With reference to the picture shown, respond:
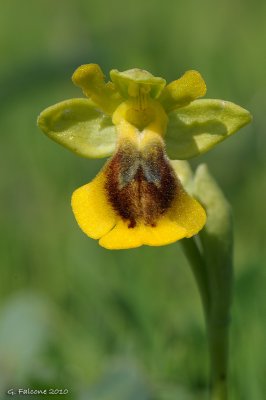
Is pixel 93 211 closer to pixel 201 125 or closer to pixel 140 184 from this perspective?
pixel 140 184

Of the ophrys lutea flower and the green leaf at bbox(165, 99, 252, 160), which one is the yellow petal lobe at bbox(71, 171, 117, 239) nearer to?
the ophrys lutea flower

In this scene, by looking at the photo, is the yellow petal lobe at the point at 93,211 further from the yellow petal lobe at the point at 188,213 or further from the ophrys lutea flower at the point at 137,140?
the yellow petal lobe at the point at 188,213

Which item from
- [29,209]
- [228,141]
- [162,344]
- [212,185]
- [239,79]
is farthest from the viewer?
[239,79]

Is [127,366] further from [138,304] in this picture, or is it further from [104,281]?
[104,281]

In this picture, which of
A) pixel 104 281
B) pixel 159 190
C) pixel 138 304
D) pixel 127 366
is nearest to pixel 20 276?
pixel 104 281

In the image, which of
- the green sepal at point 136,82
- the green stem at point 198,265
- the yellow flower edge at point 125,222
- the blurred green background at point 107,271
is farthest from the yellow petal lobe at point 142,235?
the blurred green background at point 107,271

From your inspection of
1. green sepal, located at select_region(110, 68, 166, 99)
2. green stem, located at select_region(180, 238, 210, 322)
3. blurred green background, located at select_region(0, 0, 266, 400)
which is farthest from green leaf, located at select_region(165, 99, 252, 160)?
blurred green background, located at select_region(0, 0, 266, 400)
